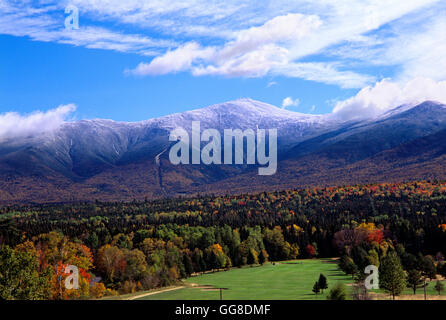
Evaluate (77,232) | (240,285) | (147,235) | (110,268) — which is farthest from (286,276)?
(77,232)

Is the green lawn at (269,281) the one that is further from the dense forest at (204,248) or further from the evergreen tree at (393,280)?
the evergreen tree at (393,280)

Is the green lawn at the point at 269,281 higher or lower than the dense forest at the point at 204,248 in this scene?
lower

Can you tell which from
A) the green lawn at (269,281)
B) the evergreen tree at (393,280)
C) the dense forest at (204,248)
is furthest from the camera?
the dense forest at (204,248)

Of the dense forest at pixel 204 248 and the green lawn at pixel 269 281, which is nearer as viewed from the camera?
the green lawn at pixel 269 281

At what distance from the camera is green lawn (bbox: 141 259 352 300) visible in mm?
80375

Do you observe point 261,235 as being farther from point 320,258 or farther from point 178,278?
point 178,278

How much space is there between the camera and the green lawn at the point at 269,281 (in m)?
80.4

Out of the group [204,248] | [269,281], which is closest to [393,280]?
[269,281]

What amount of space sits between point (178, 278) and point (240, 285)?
28936mm

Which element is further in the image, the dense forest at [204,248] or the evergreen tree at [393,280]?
the dense forest at [204,248]

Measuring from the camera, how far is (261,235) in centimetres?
16825

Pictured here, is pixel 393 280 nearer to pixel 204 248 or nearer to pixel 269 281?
pixel 269 281

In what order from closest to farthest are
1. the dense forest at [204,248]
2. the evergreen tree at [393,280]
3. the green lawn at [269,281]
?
the evergreen tree at [393,280]
the green lawn at [269,281]
the dense forest at [204,248]

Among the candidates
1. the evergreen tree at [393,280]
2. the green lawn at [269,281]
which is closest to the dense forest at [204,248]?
the green lawn at [269,281]
